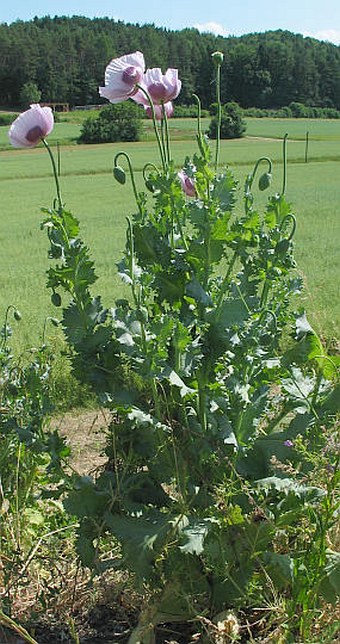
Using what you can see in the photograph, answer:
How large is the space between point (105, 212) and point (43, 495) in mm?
12248

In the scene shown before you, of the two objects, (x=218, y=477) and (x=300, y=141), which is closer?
(x=218, y=477)

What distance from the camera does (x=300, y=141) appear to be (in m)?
36.6

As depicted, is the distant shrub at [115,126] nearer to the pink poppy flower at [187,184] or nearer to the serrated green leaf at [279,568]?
Answer: the pink poppy flower at [187,184]

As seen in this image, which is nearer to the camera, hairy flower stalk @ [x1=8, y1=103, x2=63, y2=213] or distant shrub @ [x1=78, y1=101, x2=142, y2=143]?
hairy flower stalk @ [x1=8, y1=103, x2=63, y2=213]

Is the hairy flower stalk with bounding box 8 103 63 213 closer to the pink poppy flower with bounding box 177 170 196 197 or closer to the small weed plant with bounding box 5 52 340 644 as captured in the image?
the small weed plant with bounding box 5 52 340 644

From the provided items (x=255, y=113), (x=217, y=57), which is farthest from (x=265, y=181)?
(x=255, y=113)

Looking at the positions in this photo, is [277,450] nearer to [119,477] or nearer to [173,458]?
[173,458]

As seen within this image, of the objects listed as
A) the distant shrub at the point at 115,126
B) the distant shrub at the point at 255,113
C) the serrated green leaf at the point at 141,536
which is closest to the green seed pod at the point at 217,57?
the serrated green leaf at the point at 141,536

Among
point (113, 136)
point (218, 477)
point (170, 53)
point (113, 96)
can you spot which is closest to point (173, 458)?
point (218, 477)

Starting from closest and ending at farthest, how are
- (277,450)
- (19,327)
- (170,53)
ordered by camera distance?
(277,450)
(19,327)
(170,53)

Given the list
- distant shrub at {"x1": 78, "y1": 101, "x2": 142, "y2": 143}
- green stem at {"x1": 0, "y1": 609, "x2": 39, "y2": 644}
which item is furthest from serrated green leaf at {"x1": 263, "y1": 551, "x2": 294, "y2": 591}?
distant shrub at {"x1": 78, "y1": 101, "x2": 142, "y2": 143}

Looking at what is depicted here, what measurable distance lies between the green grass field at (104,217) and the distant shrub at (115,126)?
6.78 m

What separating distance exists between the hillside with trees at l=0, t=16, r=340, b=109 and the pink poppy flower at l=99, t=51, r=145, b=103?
194 feet

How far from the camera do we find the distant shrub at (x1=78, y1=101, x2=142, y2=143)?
126 ft
